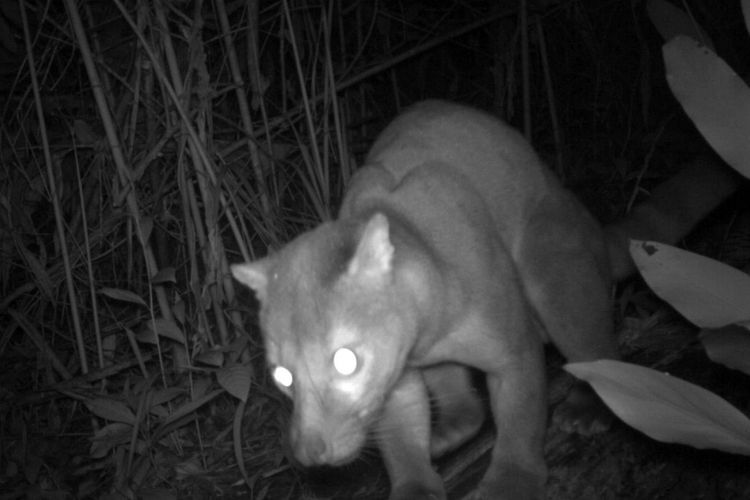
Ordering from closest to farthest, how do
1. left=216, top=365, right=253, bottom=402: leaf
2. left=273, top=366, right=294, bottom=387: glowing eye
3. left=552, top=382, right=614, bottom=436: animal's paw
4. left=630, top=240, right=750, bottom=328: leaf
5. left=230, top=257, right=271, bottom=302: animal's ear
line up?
left=630, top=240, right=750, bottom=328: leaf < left=273, top=366, right=294, bottom=387: glowing eye < left=230, top=257, right=271, bottom=302: animal's ear < left=552, top=382, right=614, bottom=436: animal's paw < left=216, top=365, right=253, bottom=402: leaf

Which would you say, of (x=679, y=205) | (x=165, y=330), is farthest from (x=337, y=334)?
(x=679, y=205)

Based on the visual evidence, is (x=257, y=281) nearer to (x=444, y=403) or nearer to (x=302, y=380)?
(x=302, y=380)

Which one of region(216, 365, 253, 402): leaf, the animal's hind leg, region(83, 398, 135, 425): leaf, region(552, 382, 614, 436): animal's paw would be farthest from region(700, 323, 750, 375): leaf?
region(83, 398, 135, 425): leaf

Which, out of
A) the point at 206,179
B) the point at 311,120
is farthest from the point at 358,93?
the point at 206,179

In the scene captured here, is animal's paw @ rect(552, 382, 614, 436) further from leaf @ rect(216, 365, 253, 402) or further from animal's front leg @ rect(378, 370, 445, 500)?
leaf @ rect(216, 365, 253, 402)

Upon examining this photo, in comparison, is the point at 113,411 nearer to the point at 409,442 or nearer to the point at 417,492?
the point at 409,442

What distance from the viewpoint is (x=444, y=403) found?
3719mm

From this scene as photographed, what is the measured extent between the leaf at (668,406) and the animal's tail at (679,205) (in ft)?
6.61

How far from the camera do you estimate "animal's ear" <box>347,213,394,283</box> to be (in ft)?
8.43

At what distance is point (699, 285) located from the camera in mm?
1957

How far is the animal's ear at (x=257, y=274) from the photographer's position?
2.82 meters

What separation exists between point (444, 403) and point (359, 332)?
129cm

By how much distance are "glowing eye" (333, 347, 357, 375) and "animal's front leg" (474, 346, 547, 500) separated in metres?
0.72

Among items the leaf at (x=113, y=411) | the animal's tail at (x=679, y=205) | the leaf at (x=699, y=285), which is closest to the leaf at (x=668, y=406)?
the leaf at (x=699, y=285)
